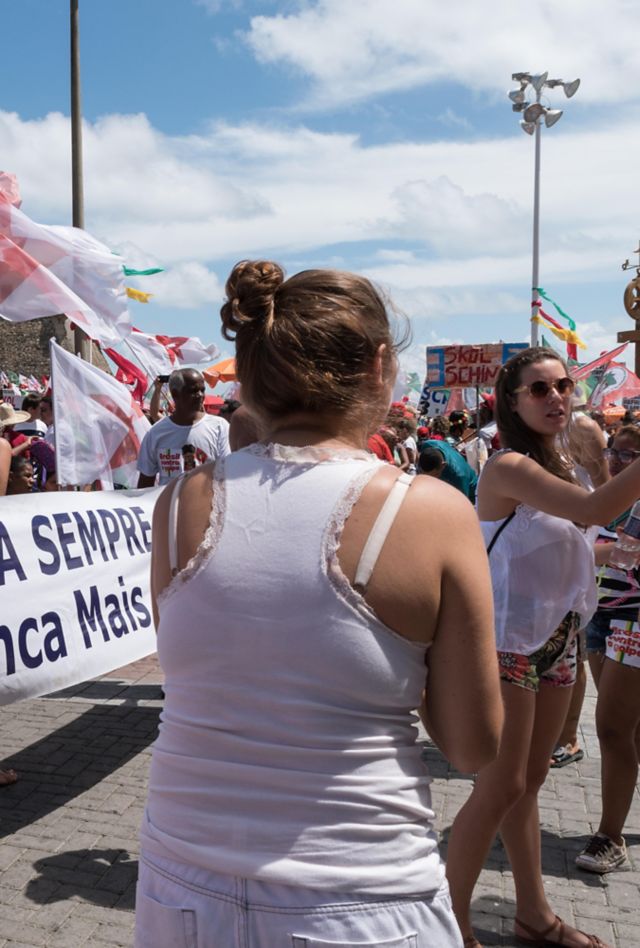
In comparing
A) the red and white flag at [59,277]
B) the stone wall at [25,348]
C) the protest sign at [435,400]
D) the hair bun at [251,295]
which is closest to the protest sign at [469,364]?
the protest sign at [435,400]

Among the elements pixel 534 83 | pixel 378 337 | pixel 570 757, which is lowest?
pixel 570 757

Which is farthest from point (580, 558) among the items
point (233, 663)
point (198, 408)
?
point (198, 408)

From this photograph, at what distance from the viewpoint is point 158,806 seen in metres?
1.47

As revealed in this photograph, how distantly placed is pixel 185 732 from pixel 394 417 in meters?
8.05

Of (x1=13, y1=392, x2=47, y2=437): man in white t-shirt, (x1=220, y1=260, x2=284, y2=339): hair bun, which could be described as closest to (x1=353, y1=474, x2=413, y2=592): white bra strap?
(x1=220, y1=260, x2=284, y2=339): hair bun

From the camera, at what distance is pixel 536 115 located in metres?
26.1

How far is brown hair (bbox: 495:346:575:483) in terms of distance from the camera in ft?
9.99

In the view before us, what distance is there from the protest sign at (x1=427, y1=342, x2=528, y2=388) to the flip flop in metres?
14.3

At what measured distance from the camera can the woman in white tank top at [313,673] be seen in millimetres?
1336

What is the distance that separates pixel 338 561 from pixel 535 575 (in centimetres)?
175

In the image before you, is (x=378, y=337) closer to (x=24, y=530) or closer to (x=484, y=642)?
(x=484, y=642)

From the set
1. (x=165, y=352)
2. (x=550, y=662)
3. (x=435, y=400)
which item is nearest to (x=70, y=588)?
(x=550, y=662)

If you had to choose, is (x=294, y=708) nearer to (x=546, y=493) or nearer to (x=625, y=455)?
(x=546, y=493)

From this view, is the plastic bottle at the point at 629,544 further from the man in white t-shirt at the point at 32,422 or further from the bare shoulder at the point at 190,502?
the man in white t-shirt at the point at 32,422
